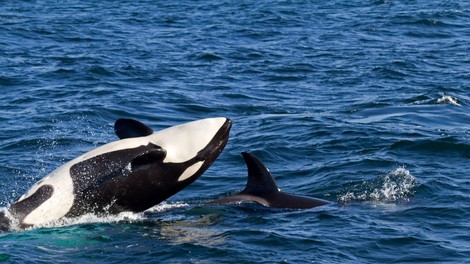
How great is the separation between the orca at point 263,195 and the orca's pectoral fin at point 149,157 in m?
1.85

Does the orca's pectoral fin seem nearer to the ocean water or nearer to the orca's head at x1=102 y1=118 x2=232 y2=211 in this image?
the orca's head at x1=102 y1=118 x2=232 y2=211

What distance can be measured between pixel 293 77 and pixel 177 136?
14.8 metres

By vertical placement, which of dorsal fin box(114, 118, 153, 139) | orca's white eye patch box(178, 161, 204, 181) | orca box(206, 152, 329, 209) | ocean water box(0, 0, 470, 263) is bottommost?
ocean water box(0, 0, 470, 263)

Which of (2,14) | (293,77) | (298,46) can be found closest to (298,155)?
(293,77)

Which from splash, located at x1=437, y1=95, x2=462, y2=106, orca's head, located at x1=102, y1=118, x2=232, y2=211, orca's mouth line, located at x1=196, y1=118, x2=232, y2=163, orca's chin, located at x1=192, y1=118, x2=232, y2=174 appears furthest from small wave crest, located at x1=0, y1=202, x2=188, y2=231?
splash, located at x1=437, y1=95, x2=462, y2=106

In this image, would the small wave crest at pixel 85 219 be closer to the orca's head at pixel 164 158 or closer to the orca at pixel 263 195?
the orca's head at pixel 164 158

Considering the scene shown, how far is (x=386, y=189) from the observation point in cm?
1752

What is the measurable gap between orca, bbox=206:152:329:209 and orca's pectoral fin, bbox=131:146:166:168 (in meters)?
1.85

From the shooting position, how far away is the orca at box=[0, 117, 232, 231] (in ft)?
48.0

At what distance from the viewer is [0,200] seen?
17438 mm

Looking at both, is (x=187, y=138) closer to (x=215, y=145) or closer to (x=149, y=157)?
(x=215, y=145)

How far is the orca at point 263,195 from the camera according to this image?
53.1ft

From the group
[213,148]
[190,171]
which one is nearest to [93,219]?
[190,171]

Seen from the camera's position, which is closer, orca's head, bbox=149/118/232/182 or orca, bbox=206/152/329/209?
orca's head, bbox=149/118/232/182
